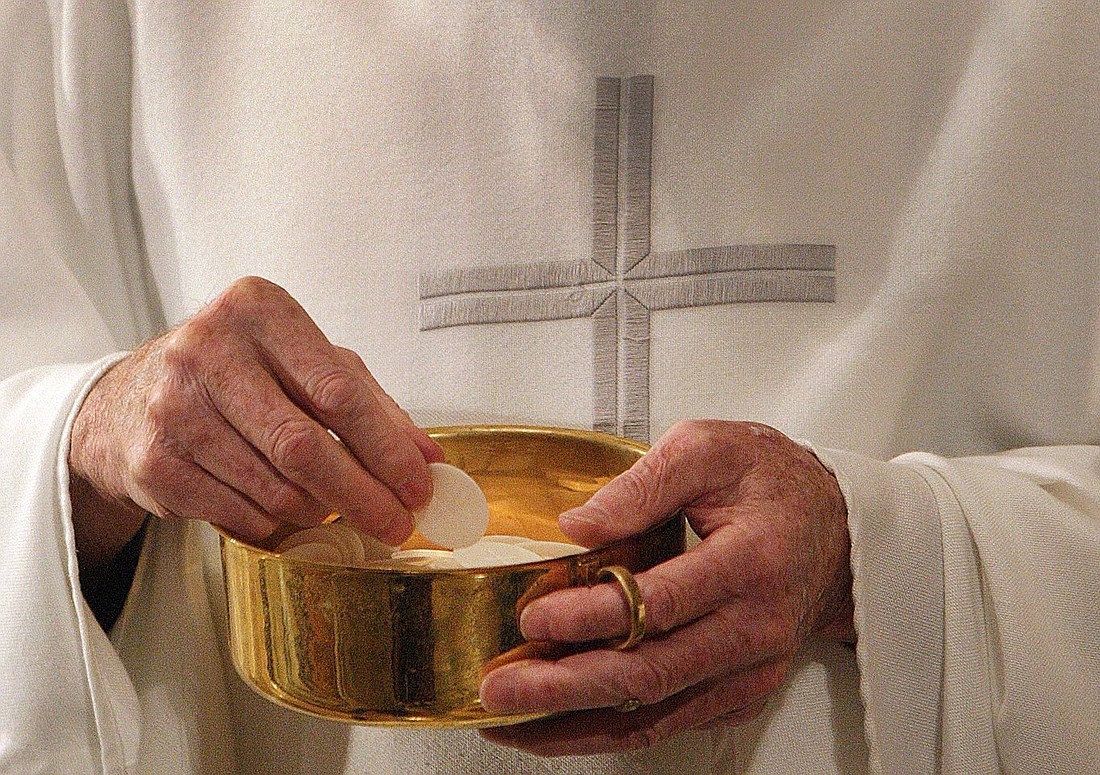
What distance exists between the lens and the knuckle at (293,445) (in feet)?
3.20

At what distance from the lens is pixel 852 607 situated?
4.06ft

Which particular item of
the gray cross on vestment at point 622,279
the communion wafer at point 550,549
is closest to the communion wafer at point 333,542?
the communion wafer at point 550,549

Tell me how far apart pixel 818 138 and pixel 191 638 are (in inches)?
35.5

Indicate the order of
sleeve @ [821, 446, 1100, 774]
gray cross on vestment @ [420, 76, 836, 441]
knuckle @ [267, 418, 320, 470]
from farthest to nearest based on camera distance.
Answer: gray cross on vestment @ [420, 76, 836, 441] → sleeve @ [821, 446, 1100, 774] → knuckle @ [267, 418, 320, 470]

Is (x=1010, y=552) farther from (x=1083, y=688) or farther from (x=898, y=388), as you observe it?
(x=898, y=388)

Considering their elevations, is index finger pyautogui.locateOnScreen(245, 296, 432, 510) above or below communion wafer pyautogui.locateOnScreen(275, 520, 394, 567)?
above

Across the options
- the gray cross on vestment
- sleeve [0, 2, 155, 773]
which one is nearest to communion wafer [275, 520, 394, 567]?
sleeve [0, 2, 155, 773]

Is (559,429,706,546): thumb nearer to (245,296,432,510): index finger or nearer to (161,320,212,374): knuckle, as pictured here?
(245,296,432,510): index finger

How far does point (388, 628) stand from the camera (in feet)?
2.89

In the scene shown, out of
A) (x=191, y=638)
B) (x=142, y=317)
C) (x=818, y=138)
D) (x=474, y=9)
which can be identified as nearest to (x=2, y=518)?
(x=191, y=638)

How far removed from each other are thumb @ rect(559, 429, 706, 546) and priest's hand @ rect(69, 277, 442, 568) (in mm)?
147

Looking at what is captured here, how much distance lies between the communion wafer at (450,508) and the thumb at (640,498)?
11 centimetres

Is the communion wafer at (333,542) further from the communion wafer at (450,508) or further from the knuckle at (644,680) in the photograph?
the knuckle at (644,680)

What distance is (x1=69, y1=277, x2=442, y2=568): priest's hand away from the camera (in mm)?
989
